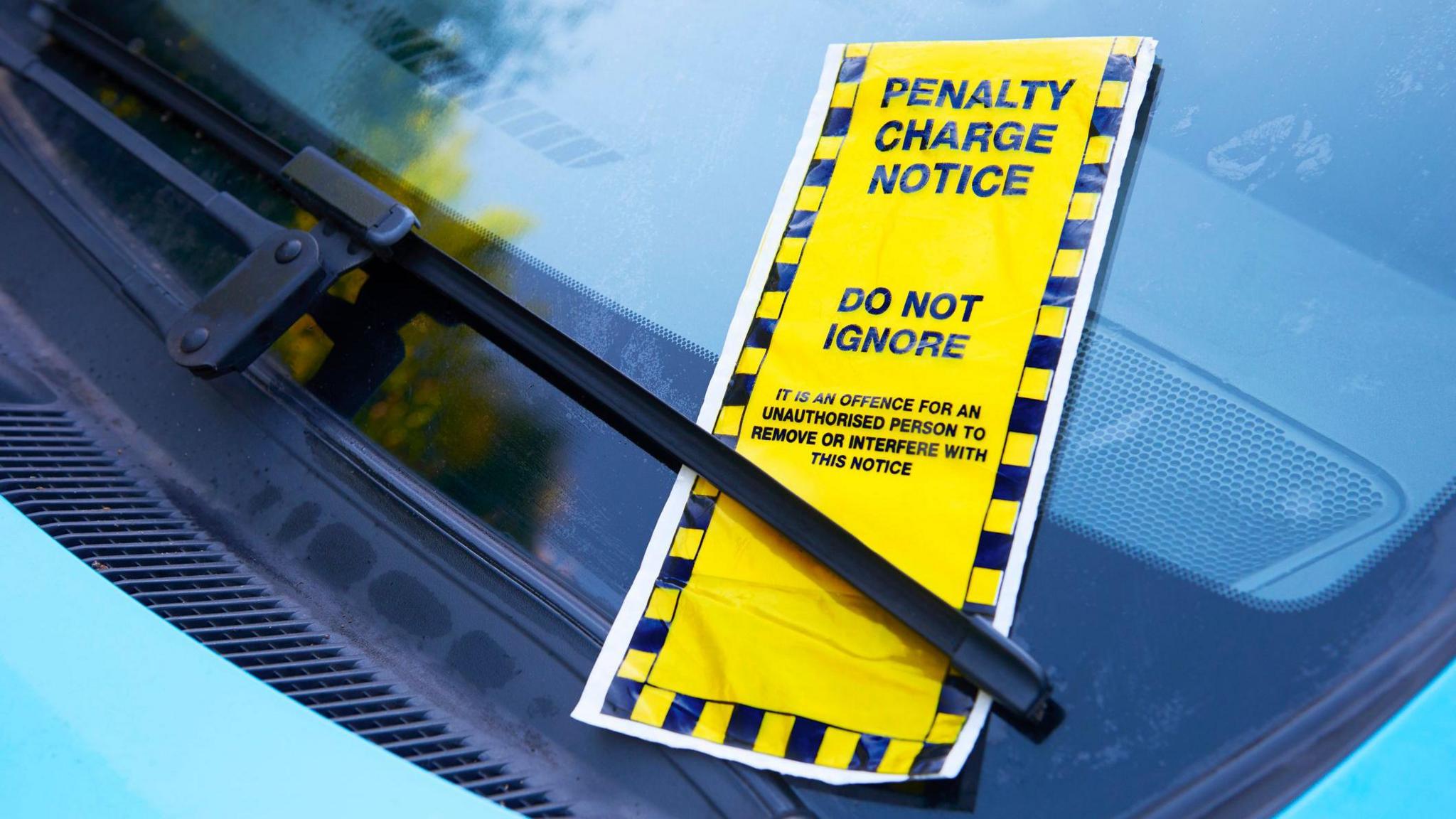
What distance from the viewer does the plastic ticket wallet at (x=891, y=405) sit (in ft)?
3.20

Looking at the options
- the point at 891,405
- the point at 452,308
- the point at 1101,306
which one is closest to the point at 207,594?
the point at 452,308

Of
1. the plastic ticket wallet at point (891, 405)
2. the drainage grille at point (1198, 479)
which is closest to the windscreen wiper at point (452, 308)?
the plastic ticket wallet at point (891, 405)

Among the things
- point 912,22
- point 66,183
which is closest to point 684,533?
point 912,22

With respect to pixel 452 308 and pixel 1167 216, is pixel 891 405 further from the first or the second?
pixel 452 308

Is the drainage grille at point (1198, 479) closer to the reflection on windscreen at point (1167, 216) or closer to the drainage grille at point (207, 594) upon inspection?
the reflection on windscreen at point (1167, 216)

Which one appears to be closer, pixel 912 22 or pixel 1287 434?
pixel 1287 434

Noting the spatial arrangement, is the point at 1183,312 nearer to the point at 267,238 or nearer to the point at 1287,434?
the point at 1287,434

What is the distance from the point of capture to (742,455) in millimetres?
1076

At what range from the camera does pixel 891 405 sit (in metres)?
1.06

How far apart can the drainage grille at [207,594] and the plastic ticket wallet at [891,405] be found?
0.43ft

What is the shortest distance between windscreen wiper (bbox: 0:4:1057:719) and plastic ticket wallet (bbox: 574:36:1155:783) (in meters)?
0.03

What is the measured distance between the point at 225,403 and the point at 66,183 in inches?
16.6

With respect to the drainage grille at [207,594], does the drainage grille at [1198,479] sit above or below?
above

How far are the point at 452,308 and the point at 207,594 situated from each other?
361 mm
